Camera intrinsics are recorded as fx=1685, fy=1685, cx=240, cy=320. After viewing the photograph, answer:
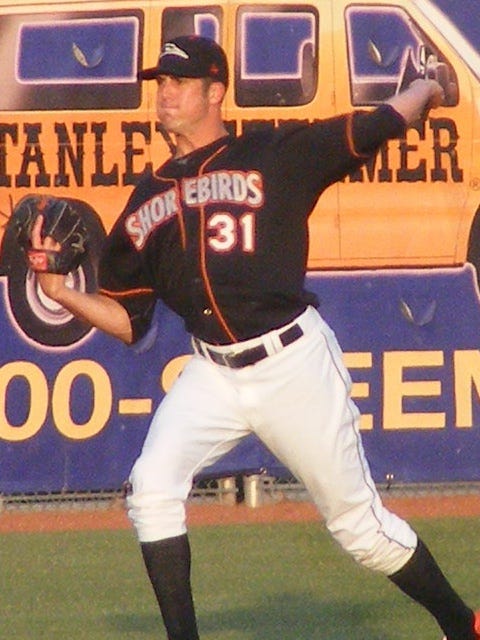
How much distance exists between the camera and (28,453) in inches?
332

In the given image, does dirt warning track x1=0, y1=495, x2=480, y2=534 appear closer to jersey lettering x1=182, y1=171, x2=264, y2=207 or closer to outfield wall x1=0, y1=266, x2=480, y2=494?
outfield wall x1=0, y1=266, x2=480, y2=494

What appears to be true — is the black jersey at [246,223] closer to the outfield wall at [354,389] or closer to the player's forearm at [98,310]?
the player's forearm at [98,310]

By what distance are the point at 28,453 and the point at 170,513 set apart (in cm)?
372

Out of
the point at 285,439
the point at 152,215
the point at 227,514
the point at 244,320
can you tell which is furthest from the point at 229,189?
the point at 227,514

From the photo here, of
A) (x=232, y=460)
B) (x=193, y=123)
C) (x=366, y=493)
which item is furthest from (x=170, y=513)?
(x=232, y=460)

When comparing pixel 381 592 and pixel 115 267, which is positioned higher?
pixel 115 267

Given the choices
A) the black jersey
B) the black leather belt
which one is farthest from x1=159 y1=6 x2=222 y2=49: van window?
the black leather belt

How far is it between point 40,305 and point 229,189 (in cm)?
353

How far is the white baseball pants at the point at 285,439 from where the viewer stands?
15.9 feet

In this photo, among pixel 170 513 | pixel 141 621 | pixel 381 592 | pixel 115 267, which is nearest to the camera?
pixel 170 513

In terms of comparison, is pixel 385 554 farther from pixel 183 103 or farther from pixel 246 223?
pixel 183 103

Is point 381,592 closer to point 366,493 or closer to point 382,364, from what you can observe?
point 366,493

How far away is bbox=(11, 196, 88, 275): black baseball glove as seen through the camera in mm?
4977

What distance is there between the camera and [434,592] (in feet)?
16.4
